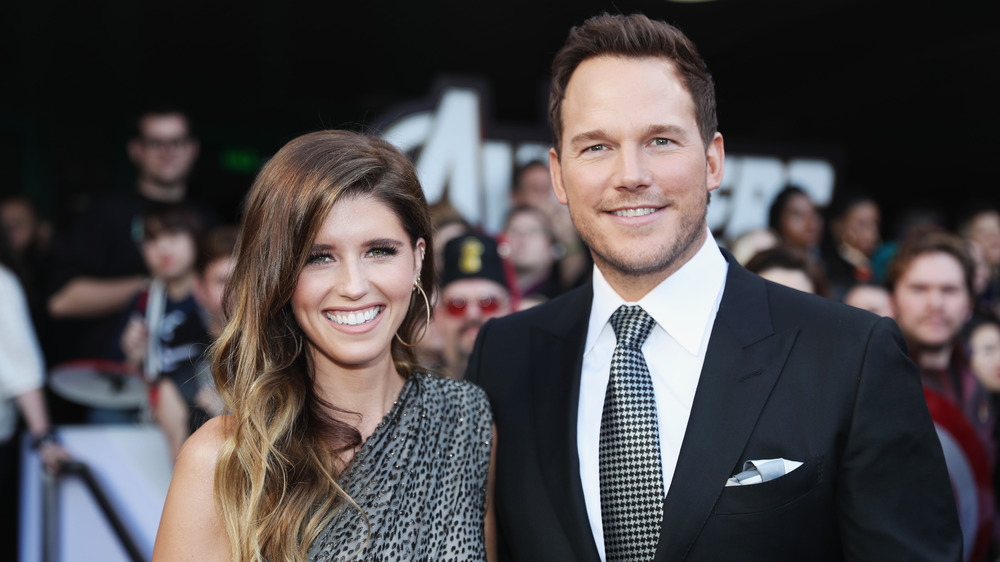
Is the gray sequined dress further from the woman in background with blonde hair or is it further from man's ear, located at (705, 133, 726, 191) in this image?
man's ear, located at (705, 133, 726, 191)

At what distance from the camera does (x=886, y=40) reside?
8352 millimetres

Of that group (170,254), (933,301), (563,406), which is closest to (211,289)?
(170,254)

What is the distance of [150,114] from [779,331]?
13.1 feet

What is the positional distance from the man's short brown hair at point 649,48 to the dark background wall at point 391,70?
3.93 m

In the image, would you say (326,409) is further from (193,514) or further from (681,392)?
(681,392)

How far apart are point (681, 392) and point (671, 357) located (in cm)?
8

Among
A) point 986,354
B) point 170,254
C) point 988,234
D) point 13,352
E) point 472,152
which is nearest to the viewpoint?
point 13,352

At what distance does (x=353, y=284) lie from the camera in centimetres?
180

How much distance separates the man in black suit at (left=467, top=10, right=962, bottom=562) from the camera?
64.5 inches

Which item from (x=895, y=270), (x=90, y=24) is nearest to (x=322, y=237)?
(x=895, y=270)

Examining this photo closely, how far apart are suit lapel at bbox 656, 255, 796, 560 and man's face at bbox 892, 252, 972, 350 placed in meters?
2.09

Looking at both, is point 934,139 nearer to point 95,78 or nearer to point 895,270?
point 895,270

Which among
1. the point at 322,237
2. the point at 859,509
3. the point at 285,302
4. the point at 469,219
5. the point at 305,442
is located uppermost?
the point at 469,219

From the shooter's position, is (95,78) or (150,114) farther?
(95,78)
